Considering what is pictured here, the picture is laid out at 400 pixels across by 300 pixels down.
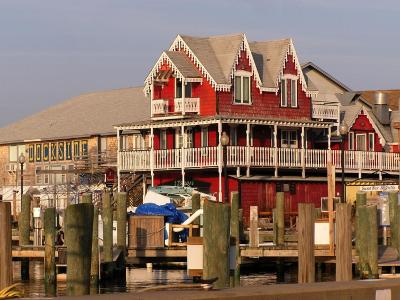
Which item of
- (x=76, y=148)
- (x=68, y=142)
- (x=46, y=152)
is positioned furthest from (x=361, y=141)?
(x=46, y=152)

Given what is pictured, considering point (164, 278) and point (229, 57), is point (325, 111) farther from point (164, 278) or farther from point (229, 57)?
point (164, 278)

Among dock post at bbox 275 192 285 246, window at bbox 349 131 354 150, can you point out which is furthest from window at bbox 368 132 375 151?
dock post at bbox 275 192 285 246

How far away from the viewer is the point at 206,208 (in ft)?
66.5

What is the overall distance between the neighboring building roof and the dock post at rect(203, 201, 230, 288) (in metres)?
55.3

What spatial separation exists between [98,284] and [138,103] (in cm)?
4900

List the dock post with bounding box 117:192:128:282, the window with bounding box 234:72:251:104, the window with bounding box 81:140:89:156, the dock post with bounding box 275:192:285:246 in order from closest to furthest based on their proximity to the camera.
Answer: the dock post with bounding box 117:192:128:282
the dock post with bounding box 275:192:285:246
the window with bounding box 234:72:251:104
the window with bounding box 81:140:89:156

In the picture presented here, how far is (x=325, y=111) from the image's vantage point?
67.2 metres

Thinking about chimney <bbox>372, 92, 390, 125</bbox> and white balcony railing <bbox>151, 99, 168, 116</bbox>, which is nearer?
white balcony railing <bbox>151, 99, 168, 116</bbox>

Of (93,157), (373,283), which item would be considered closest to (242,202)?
(93,157)

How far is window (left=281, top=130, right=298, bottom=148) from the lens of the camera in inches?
2537

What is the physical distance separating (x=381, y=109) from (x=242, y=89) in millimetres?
15435

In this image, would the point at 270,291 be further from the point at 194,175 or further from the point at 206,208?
the point at 194,175

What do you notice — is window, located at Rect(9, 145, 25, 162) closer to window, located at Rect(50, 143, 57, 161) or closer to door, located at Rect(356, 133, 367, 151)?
→ window, located at Rect(50, 143, 57, 161)

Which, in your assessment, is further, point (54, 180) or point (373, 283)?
point (54, 180)
